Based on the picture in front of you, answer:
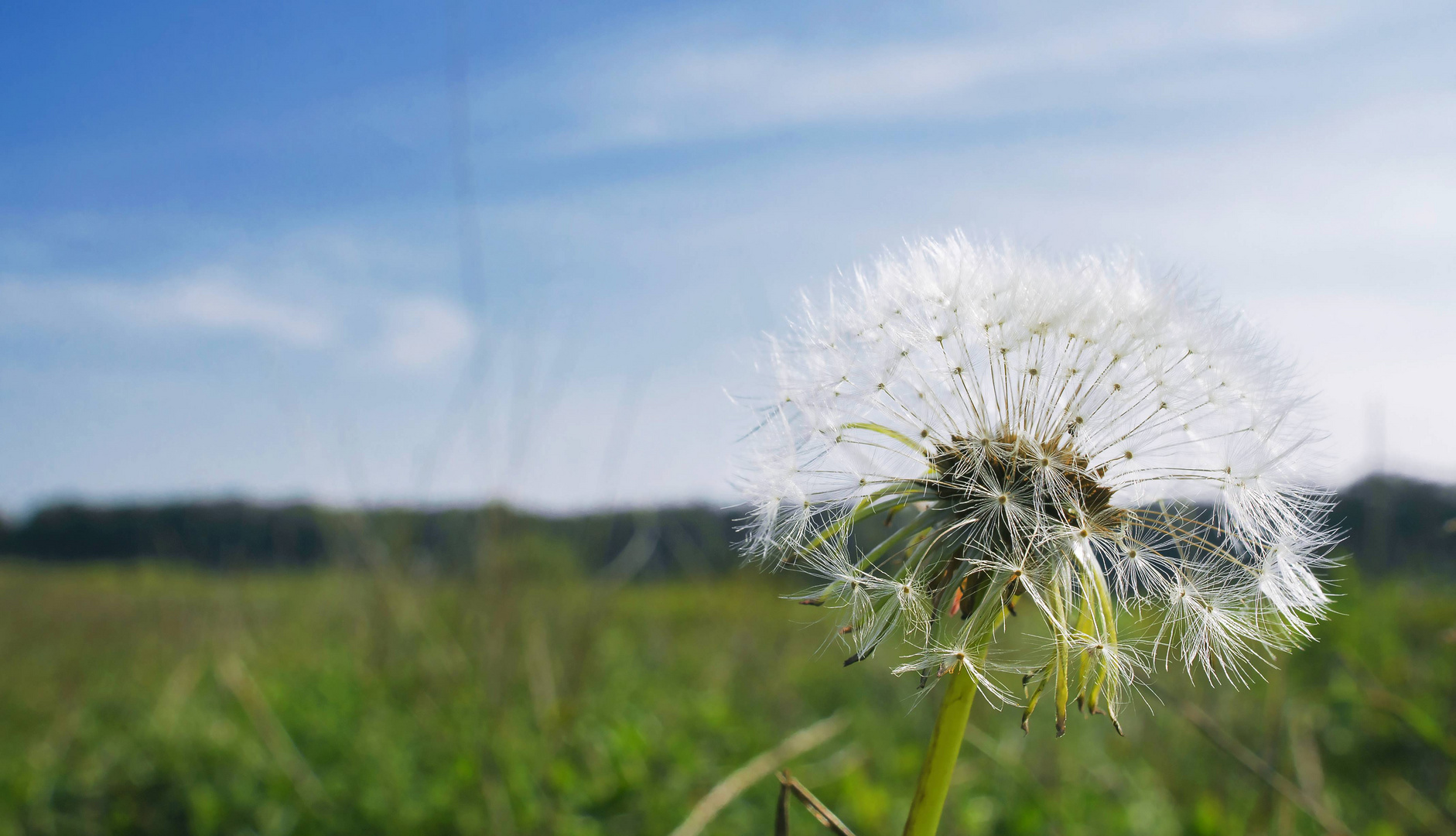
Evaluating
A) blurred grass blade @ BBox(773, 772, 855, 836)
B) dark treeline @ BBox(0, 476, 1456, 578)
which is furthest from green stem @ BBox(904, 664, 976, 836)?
dark treeline @ BBox(0, 476, 1456, 578)

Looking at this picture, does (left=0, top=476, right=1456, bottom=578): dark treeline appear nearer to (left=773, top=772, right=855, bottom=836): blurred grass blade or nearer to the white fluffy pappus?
the white fluffy pappus

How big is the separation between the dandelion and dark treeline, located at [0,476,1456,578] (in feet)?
0.39

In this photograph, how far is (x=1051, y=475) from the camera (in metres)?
1.19

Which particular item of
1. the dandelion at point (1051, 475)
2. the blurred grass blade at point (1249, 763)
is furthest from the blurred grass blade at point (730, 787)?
the blurred grass blade at point (1249, 763)

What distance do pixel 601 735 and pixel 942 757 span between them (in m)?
3.13

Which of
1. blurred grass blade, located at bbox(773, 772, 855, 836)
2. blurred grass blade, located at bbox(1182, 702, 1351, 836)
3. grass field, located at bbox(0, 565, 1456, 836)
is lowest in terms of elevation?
grass field, located at bbox(0, 565, 1456, 836)

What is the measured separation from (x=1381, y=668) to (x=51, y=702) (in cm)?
1030

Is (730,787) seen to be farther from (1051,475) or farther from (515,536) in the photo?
(515,536)

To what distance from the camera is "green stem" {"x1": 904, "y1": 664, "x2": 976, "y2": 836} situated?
83 cm

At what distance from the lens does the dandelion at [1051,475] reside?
43.9 inches

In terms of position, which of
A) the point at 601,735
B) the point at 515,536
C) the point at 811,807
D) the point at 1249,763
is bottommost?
the point at 601,735

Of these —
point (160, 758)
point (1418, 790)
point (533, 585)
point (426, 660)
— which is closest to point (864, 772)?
point (533, 585)

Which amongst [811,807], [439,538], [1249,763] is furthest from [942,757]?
[439,538]

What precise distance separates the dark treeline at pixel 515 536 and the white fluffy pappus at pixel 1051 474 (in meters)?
Answer: 0.13
